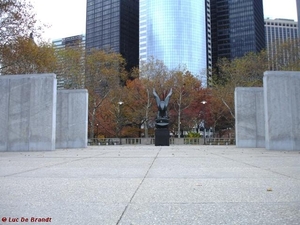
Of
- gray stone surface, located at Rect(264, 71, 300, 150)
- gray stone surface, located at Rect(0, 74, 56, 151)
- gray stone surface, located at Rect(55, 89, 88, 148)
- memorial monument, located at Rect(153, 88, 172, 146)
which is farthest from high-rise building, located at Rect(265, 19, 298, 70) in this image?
gray stone surface, located at Rect(0, 74, 56, 151)

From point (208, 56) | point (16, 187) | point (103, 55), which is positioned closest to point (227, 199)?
point (16, 187)

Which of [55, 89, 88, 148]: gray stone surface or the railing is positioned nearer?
[55, 89, 88, 148]: gray stone surface

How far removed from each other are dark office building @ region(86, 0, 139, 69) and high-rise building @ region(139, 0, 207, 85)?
55.0 ft

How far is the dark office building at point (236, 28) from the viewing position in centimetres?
9331

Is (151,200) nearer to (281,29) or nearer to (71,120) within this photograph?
(71,120)

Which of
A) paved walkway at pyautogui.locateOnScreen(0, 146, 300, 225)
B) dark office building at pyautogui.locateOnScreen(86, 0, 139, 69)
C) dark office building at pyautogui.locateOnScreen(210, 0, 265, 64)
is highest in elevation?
dark office building at pyautogui.locateOnScreen(210, 0, 265, 64)

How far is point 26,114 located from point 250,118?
14037 mm

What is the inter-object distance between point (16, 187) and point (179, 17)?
108 metres

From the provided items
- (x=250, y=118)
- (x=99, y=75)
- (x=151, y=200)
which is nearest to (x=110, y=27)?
(x=99, y=75)

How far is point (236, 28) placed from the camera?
10475cm

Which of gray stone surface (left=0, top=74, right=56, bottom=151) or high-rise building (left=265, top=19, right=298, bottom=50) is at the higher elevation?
high-rise building (left=265, top=19, right=298, bottom=50)

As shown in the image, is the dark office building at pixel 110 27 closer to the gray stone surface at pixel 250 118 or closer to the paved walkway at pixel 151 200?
the gray stone surface at pixel 250 118

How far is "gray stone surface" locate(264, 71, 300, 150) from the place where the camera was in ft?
49.3

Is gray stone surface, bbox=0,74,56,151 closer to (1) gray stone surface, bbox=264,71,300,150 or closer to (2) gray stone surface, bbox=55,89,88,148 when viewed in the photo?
(2) gray stone surface, bbox=55,89,88,148
